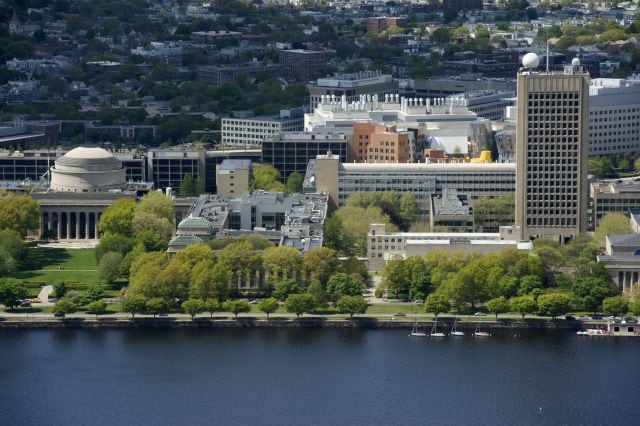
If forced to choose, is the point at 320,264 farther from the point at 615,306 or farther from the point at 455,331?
the point at 615,306

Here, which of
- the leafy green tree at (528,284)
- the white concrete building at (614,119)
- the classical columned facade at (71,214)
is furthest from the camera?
the white concrete building at (614,119)

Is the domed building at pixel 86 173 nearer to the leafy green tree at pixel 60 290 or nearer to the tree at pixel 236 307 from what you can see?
the leafy green tree at pixel 60 290

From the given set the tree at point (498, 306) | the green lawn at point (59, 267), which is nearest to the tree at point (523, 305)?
the tree at point (498, 306)

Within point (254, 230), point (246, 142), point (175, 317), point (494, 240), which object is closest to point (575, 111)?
point (494, 240)

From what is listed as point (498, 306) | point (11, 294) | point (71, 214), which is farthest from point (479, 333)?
point (71, 214)

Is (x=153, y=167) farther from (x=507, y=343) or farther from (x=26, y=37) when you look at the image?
(x=26, y=37)

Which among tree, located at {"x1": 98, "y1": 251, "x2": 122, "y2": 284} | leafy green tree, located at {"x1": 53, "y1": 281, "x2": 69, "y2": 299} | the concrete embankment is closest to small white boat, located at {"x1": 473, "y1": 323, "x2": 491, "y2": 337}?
the concrete embankment
